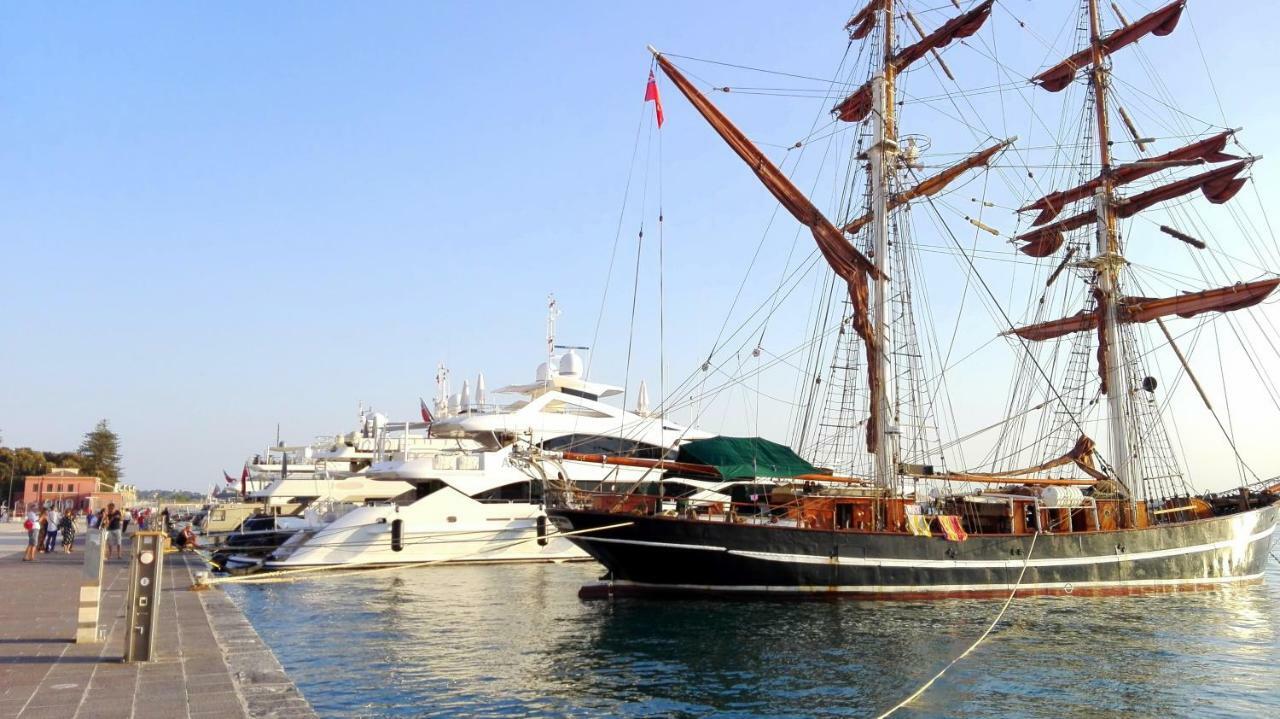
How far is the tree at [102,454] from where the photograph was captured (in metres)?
113

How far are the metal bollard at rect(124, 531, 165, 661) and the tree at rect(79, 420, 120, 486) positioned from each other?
383ft

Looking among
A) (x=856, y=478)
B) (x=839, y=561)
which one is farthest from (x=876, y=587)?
(x=856, y=478)

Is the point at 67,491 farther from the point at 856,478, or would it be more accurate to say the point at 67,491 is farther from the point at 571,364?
the point at 856,478

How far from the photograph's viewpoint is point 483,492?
117 feet

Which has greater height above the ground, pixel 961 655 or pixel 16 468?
pixel 16 468

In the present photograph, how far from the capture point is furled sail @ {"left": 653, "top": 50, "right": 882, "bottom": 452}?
2527 centimetres

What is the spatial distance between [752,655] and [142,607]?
9872 mm

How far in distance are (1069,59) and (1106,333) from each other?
12.4 m

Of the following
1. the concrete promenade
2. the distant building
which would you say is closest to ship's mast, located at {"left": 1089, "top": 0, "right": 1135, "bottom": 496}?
the concrete promenade

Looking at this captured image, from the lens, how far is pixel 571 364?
4719cm

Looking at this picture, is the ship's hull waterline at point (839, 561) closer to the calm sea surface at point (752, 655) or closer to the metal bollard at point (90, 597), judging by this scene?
the calm sea surface at point (752, 655)

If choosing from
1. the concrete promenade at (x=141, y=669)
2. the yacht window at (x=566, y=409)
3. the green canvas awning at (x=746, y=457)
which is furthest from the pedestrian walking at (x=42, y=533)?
the green canvas awning at (x=746, y=457)

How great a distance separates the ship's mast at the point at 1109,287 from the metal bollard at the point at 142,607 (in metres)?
30.1

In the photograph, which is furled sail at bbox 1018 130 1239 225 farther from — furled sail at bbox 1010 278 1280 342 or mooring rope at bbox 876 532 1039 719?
mooring rope at bbox 876 532 1039 719
